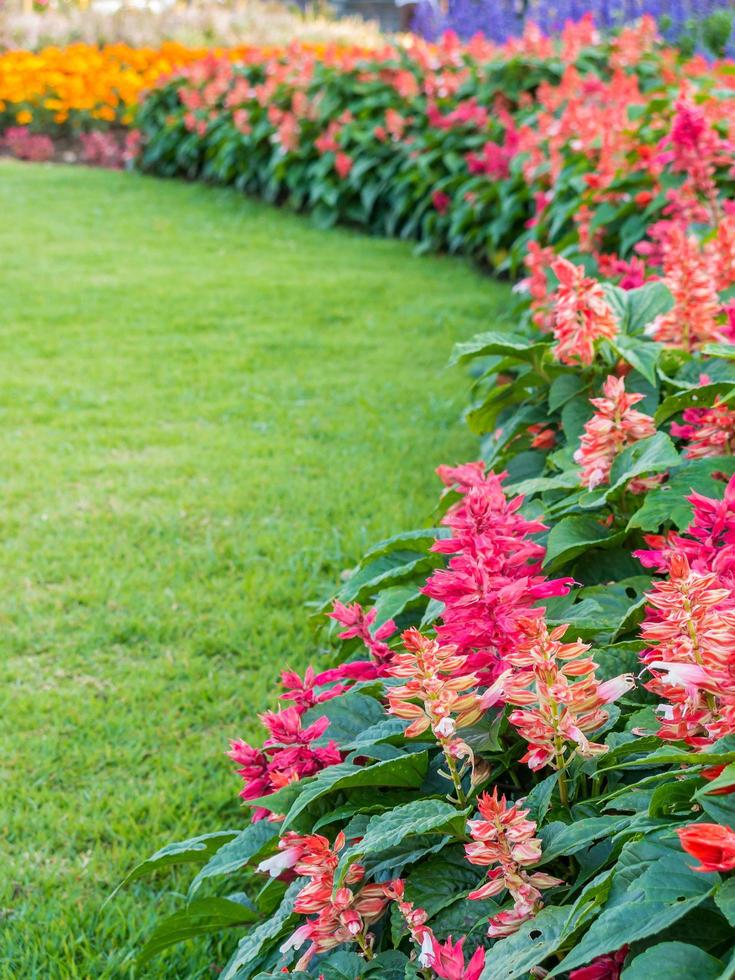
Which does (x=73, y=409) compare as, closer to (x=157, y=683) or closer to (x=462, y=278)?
(x=157, y=683)

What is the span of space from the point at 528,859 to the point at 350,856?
197 millimetres

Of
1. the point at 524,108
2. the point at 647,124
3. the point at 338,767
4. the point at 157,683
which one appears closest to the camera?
the point at 338,767

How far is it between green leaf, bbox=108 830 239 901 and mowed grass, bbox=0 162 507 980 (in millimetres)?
237

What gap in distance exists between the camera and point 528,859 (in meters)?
1.23

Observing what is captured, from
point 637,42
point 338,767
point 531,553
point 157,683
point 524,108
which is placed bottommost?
point 157,683

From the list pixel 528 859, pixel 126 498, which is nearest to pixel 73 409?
pixel 126 498

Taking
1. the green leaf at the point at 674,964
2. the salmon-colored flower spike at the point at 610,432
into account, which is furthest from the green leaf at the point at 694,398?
the green leaf at the point at 674,964

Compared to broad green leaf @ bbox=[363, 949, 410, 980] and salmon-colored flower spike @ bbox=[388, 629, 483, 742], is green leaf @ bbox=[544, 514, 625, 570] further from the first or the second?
broad green leaf @ bbox=[363, 949, 410, 980]

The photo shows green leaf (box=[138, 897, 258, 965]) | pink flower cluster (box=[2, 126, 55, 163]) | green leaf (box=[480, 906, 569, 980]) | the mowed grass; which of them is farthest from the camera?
pink flower cluster (box=[2, 126, 55, 163])

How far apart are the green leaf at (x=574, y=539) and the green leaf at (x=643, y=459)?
9 cm

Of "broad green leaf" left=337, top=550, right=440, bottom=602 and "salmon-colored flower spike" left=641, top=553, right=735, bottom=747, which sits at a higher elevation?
"salmon-colored flower spike" left=641, top=553, right=735, bottom=747

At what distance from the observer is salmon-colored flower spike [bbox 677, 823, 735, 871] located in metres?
0.97

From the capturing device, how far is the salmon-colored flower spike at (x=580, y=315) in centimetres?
226

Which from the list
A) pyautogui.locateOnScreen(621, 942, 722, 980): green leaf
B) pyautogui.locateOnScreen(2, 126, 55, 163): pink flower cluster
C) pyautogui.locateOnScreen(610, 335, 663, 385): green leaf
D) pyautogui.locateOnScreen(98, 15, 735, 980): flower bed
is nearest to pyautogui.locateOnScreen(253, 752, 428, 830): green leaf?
pyautogui.locateOnScreen(98, 15, 735, 980): flower bed
